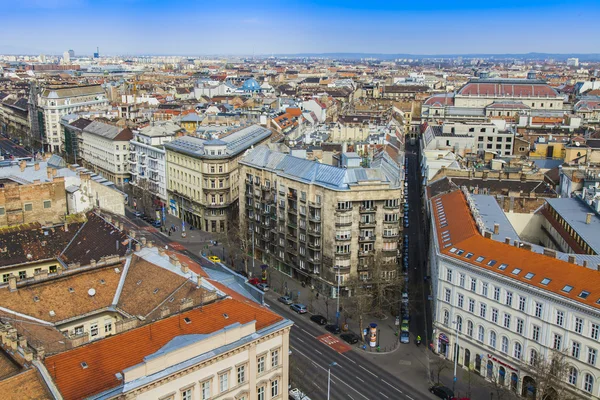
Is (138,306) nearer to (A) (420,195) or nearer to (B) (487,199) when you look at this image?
(B) (487,199)

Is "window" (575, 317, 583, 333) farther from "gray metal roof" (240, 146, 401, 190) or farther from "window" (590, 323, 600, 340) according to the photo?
"gray metal roof" (240, 146, 401, 190)

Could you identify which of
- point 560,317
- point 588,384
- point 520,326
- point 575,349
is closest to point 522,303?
point 520,326

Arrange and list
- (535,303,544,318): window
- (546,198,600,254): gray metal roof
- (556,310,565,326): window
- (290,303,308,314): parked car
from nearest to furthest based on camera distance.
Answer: (556,310,565,326): window
(535,303,544,318): window
(546,198,600,254): gray metal roof
(290,303,308,314): parked car

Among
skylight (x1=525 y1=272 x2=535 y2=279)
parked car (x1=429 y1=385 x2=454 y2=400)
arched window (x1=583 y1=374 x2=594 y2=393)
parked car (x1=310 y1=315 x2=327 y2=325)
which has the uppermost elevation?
skylight (x1=525 y1=272 x2=535 y2=279)

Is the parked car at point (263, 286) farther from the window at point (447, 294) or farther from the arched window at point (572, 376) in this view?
the arched window at point (572, 376)

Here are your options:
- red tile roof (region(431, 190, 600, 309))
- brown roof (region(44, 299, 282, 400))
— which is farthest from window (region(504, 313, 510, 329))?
brown roof (region(44, 299, 282, 400))

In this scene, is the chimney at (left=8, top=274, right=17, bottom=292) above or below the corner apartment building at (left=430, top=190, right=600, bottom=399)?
above

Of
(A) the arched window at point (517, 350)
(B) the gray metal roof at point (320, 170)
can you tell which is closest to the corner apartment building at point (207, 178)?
(B) the gray metal roof at point (320, 170)
